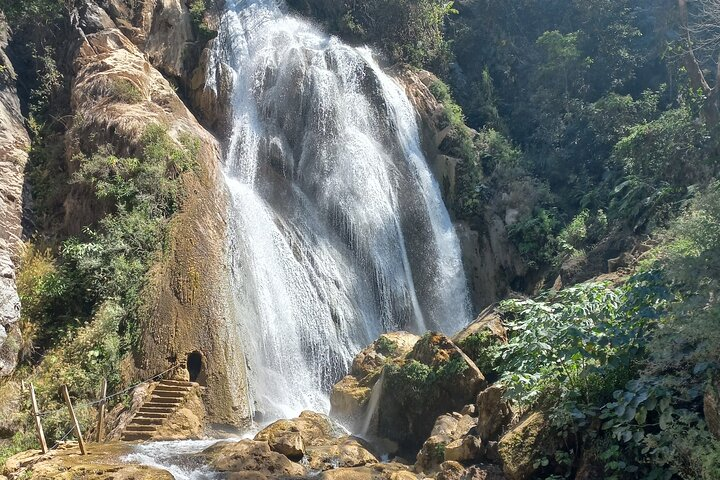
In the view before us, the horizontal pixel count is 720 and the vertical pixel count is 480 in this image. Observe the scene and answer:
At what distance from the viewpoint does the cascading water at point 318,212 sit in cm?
1658

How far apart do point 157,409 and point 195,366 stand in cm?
167

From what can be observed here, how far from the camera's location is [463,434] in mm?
10312

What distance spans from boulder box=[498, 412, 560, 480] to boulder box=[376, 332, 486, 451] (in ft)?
11.9

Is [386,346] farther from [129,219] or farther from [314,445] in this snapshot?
[129,219]

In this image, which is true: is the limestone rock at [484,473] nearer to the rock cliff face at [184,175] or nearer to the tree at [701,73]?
the rock cliff face at [184,175]

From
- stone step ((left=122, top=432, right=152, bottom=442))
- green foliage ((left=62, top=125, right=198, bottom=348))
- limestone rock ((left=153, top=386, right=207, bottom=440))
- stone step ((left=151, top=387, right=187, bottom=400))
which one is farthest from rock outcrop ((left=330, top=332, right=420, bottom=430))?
green foliage ((left=62, top=125, right=198, bottom=348))

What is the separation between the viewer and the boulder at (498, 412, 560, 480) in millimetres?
7941

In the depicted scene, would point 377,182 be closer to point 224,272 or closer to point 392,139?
point 392,139

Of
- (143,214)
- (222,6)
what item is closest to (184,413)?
(143,214)

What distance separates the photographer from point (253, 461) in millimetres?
9445

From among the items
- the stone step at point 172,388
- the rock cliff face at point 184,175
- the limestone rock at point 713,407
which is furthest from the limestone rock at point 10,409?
the limestone rock at point 713,407

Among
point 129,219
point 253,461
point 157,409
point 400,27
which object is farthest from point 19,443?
point 400,27

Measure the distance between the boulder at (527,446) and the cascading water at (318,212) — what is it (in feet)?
24.7

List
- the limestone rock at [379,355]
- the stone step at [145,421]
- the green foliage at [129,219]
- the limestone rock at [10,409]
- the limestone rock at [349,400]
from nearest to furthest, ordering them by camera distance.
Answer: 1. the limestone rock at [10,409]
2. the stone step at [145,421]
3. the limestone rock at [349,400]
4. the green foliage at [129,219]
5. the limestone rock at [379,355]
